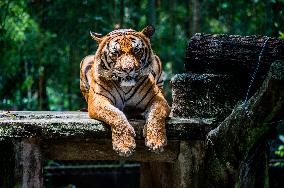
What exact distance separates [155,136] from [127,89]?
68cm

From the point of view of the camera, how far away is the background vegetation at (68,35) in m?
9.93

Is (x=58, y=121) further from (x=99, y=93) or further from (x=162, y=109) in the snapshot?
(x=162, y=109)

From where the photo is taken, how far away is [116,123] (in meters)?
4.11

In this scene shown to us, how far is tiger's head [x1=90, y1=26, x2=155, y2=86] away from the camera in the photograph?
420cm

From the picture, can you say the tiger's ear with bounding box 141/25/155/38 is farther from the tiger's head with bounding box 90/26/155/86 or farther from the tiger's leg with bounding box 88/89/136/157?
the tiger's leg with bounding box 88/89/136/157

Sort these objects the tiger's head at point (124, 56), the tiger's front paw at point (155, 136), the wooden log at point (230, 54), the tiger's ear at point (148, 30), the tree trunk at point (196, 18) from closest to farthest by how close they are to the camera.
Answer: the tiger's front paw at point (155, 136), the tiger's head at point (124, 56), the wooden log at point (230, 54), the tiger's ear at point (148, 30), the tree trunk at point (196, 18)

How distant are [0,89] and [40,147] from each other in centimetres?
629

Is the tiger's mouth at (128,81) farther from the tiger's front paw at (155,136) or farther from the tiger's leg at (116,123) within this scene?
the tiger's front paw at (155,136)

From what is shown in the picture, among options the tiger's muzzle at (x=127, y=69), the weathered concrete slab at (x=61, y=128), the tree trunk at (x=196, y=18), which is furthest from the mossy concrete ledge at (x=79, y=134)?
the tree trunk at (x=196, y=18)

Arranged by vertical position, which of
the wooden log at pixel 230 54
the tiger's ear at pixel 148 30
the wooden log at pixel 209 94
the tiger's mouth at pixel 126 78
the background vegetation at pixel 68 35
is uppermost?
the background vegetation at pixel 68 35

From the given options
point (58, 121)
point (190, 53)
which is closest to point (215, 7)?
point (190, 53)

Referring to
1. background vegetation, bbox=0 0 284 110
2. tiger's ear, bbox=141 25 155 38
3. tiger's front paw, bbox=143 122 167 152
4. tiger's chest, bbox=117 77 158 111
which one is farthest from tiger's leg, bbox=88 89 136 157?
background vegetation, bbox=0 0 284 110

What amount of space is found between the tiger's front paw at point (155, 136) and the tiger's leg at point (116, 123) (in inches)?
5.1

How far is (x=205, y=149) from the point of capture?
452 cm
